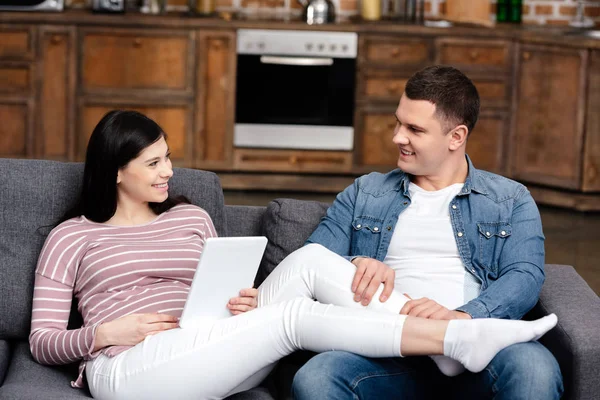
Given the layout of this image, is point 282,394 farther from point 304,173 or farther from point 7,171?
point 304,173

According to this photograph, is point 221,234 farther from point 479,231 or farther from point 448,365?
point 448,365

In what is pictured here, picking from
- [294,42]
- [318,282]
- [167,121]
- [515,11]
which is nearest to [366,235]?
[318,282]

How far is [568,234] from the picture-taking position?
5023mm

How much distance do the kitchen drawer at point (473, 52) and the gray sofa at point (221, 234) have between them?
294 cm

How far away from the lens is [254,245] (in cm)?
217

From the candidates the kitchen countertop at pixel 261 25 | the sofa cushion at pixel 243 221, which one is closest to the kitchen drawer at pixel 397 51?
the kitchen countertop at pixel 261 25

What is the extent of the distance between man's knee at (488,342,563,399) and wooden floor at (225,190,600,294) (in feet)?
7.23

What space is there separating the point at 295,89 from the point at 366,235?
9.81 ft

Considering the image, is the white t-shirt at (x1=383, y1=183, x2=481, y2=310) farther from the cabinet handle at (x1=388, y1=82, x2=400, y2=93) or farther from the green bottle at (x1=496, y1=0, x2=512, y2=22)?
the green bottle at (x1=496, y1=0, x2=512, y2=22)

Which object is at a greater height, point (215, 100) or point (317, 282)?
point (215, 100)

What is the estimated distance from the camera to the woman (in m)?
2.09

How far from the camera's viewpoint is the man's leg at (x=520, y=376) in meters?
1.98

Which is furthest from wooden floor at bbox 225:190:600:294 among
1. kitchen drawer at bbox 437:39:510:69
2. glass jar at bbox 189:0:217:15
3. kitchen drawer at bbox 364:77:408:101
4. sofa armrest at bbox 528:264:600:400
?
sofa armrest at bbox 528:264:600:400

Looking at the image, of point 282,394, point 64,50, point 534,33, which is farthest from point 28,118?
point 282,394
